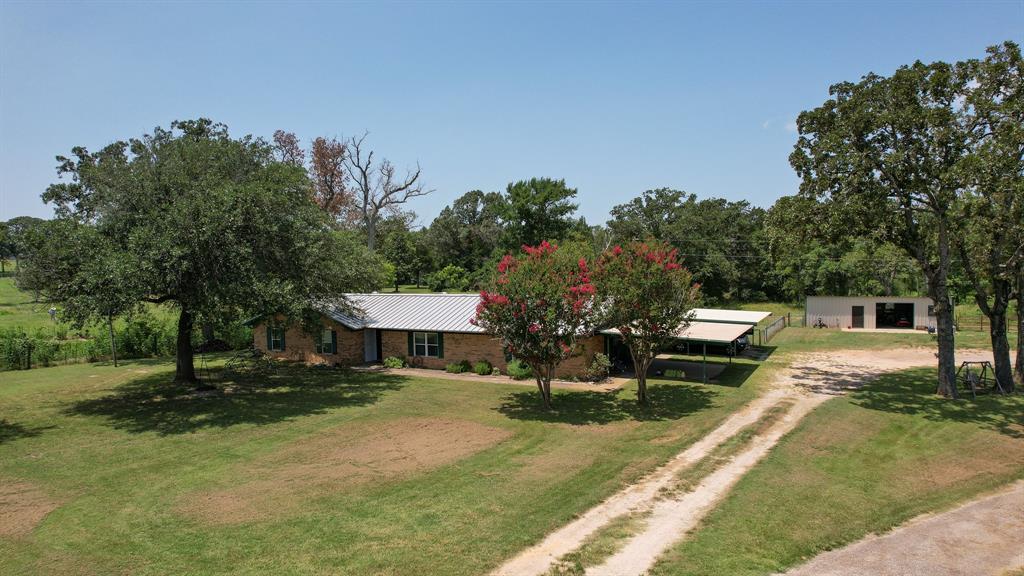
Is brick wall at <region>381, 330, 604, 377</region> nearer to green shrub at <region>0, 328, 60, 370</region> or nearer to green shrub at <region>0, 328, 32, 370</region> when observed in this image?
green shrub at <region>0, 328, 60, 370</region>

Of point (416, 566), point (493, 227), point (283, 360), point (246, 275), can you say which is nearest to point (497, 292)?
point (246, 275)

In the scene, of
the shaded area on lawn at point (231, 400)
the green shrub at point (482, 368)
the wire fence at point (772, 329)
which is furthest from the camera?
the wire fence at point (772, 329)

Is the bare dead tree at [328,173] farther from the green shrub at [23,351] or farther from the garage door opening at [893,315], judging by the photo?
the garage door opening at [893,315]

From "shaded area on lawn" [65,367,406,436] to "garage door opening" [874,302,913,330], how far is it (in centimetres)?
3688

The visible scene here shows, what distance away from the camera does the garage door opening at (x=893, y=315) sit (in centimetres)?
4206

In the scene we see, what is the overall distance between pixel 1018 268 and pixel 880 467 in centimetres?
1390

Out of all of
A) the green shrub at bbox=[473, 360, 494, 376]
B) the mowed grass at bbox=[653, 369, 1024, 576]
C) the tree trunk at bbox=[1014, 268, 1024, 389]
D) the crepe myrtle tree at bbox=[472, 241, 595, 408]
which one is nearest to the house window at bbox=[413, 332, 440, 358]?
the green shrub at bbox=[473, 360, 494, 376]

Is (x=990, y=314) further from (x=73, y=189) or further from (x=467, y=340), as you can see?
(x=73, y=189)

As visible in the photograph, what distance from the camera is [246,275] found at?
19984mm

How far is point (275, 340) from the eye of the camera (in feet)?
108

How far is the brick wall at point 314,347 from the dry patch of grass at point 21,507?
16623 millimetres

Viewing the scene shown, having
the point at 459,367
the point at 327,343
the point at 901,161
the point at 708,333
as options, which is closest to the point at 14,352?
the point at 327,343

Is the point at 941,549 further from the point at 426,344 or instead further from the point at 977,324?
the point at 977,324

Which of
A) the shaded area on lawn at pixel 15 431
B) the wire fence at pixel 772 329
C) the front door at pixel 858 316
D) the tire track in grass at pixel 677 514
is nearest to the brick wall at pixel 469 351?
the tire track in grass at pixel 677 514
